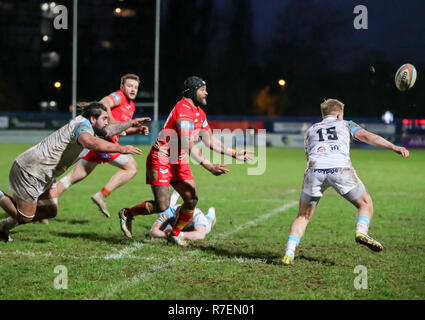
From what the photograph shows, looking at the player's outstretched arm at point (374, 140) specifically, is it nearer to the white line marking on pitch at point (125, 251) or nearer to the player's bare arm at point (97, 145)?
the player's bare arm at point (97, 145)

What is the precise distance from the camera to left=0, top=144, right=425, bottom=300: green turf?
205 inches

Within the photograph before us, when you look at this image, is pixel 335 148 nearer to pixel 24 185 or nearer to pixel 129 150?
pixel 129 150

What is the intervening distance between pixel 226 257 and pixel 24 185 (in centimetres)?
258

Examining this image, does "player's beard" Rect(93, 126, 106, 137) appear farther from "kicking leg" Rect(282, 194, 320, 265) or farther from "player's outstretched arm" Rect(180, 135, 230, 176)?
"kicking leg" Rect(282, 194, 320, 265)

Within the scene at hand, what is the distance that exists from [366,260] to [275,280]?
1.51 metres

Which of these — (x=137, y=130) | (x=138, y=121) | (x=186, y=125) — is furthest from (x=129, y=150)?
(x=137, y=130)

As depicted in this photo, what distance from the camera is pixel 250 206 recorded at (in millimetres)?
11172

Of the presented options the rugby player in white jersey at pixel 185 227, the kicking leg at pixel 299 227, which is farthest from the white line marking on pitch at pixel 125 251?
the kicking leg at pixel 299 227

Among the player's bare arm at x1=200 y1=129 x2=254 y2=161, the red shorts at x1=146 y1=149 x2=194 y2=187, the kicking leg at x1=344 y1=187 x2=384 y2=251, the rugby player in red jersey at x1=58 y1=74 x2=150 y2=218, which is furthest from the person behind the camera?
the rugby player in red jersey at x1=58 y1=74 x2=150 y2=218

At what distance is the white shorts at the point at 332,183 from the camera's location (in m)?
6.26

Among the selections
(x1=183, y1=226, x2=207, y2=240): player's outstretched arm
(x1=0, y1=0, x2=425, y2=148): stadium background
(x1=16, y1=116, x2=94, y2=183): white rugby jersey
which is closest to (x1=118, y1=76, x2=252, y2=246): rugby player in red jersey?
(x1=183, y1=226, x2=207, y2=240): player's outstretched arm

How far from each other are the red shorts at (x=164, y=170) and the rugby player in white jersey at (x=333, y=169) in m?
1.68

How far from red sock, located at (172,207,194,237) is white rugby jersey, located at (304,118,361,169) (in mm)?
1821
